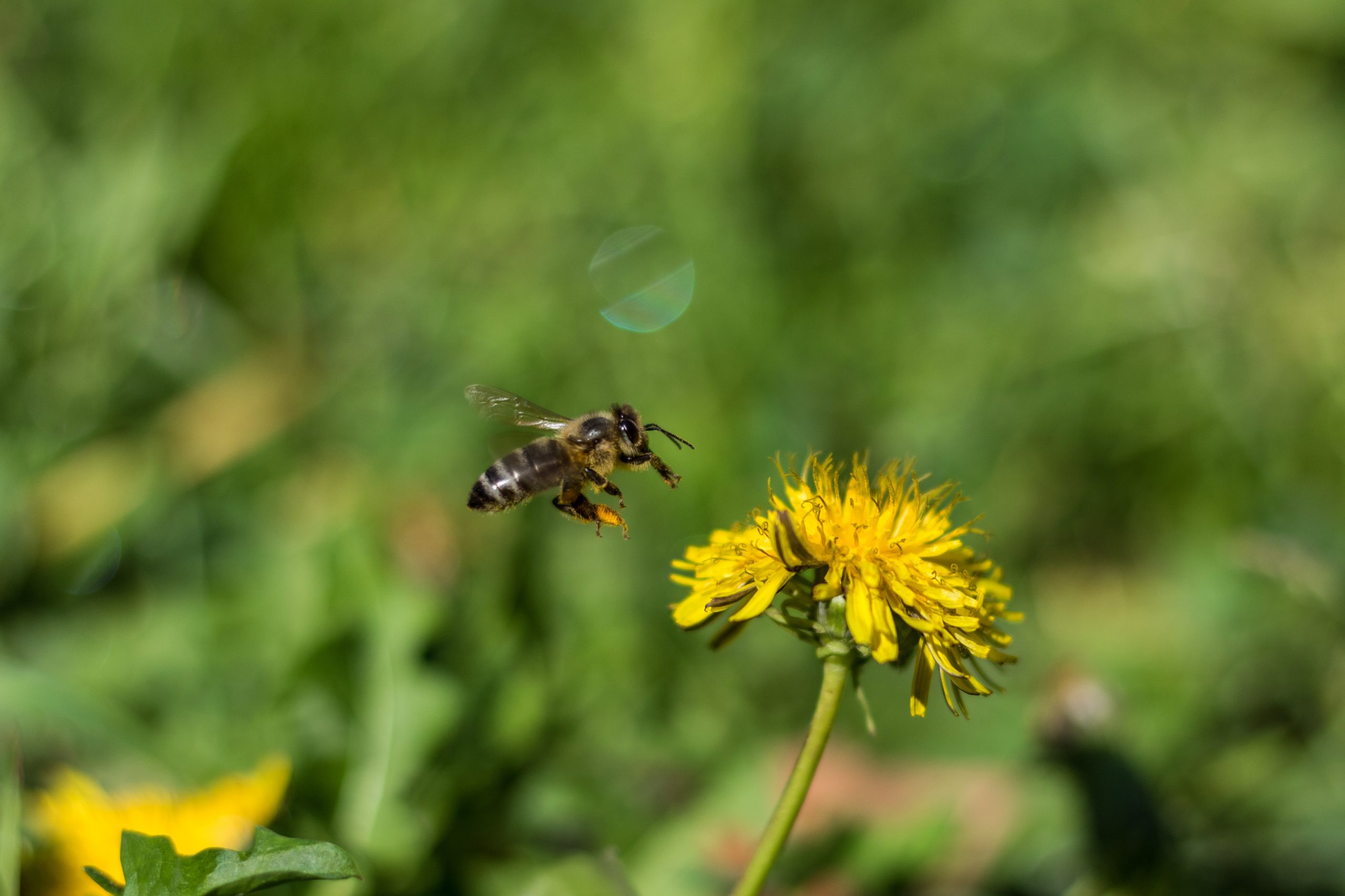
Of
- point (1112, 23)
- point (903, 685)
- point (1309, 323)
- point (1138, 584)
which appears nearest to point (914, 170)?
point (1112, 23)

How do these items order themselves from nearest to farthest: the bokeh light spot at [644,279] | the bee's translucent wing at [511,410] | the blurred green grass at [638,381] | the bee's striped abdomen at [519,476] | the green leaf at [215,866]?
the green leaf at [215,866] → the bee's striped abdomen at [519,476] → the bee's translucent wing at [511,410] → the blurred green grass at [638,381] → the bokeh light spot at [644,279]

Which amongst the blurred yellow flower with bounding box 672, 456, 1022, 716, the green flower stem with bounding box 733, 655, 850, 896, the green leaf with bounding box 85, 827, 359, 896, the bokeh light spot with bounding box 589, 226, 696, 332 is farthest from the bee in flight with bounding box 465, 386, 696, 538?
the bokeh light spot with bounding box 589, 226, 696, 332

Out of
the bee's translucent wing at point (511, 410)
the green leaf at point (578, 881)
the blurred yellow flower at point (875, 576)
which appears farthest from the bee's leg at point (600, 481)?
the green leaf at point (578, 881)

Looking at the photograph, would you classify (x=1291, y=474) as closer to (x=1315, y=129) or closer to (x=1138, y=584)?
(x=1138, y=584)

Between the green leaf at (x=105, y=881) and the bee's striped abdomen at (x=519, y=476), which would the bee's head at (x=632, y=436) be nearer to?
the bee's striped abdomen at (x=519, y=476)

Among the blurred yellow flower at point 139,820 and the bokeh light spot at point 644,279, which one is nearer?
the blurred yellow flower at point 139,820

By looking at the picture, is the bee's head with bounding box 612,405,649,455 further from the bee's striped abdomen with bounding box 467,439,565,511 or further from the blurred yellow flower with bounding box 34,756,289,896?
the blurred yellow flower with bounding box 34,756,289,896

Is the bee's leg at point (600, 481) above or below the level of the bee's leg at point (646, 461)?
below

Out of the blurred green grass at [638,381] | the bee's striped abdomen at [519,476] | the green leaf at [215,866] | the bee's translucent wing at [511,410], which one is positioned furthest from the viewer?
the blurred green grass at [638,381]
